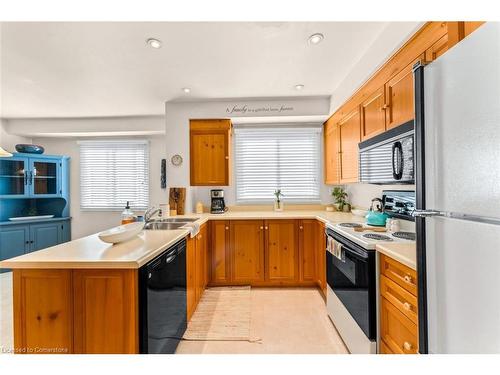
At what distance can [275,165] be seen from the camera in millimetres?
3666

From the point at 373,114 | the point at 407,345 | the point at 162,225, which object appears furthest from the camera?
the point at 162,225

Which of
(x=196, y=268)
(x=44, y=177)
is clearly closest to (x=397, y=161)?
(x=196, y=268)

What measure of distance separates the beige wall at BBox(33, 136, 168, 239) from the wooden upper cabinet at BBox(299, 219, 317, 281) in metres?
2.55

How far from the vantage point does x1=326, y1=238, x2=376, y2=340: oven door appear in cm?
145

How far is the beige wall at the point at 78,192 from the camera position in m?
4.13

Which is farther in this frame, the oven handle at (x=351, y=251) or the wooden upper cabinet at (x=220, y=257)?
the wooden upper cabinet at (x=220, y=257)

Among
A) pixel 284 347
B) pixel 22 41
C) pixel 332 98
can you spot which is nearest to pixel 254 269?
pixel 284 347

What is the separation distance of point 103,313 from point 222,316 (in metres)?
1.38

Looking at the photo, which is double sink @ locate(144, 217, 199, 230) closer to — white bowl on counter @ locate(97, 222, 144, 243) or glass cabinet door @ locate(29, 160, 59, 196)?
white bowl on counter @ locate(97, 222, 144, 243)

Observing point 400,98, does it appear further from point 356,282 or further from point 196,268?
point 196,268

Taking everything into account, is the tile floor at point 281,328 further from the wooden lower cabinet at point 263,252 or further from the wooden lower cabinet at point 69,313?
the wooden lower cabinet at point 69,313

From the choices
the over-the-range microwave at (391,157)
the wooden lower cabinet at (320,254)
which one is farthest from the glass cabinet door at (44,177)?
the over-the-range microwave at (391,157)

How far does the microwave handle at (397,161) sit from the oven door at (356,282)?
0.52 m
